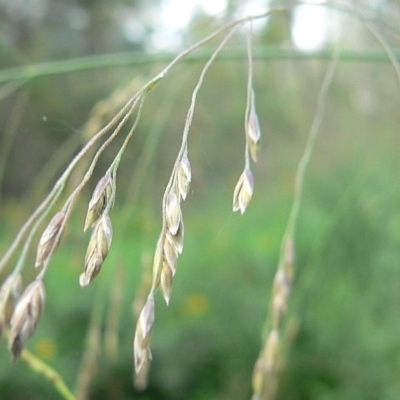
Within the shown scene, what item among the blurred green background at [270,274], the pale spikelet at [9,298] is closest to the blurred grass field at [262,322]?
the blurred green background at [270,274]

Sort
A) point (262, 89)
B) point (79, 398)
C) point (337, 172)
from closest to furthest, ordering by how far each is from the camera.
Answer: point (79, 398)
point (337, 172)
point (262, 89)

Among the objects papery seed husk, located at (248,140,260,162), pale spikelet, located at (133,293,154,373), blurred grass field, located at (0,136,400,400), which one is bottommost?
pale spikelet, located at (133,293,154,373)

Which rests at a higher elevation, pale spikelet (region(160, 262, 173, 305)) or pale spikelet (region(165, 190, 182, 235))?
pale spikelet (region(165, 190, 182, 235))

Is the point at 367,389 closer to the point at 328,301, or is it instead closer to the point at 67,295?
the point at 328,301

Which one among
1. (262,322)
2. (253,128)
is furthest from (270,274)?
(253,128)

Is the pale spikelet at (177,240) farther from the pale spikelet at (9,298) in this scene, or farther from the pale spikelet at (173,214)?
the pale spikelet at (9,298)

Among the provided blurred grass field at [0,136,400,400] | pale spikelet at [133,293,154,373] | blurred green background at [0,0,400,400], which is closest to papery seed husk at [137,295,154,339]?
pale spikelet at [133,293,154,373]

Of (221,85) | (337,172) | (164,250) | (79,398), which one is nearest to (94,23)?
(221,85)

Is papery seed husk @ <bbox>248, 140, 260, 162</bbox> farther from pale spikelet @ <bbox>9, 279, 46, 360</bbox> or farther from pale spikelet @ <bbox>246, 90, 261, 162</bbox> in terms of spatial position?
pale spikelet @ <bbox>9, 279, 46, 360</bbox>
